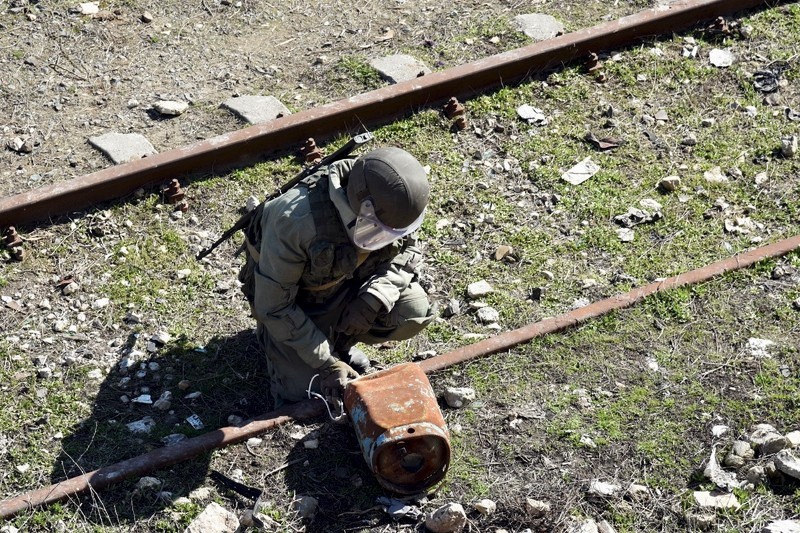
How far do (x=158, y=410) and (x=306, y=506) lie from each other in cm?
113

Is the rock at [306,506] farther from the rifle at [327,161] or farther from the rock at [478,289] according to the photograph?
the rock at [478,289]

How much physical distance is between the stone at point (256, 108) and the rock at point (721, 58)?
3.31 m

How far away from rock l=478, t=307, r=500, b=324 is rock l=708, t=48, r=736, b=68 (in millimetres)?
3346

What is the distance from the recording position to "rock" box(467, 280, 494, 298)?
6660 mm

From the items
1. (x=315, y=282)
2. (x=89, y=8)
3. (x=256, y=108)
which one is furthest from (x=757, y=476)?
(x=89, y=8)

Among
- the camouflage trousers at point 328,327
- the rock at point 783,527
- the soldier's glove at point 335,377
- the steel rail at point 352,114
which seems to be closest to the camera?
the rock at point 783,527

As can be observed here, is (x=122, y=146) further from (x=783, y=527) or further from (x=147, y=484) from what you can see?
(x=783, y=527)

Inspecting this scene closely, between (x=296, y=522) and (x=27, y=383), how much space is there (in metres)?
1.77

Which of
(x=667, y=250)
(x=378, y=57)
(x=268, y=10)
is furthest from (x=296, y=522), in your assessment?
(x=268, y=10)

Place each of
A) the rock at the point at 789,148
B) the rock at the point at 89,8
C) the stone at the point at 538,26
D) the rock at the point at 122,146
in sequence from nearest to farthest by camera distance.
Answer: the rock at the point at 122,146 < the rock at the point at 789,148 < the rock at the point at 89,8 < the stone at the point at 538,26

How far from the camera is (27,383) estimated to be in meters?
5.99

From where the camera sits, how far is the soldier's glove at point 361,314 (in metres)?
5.65

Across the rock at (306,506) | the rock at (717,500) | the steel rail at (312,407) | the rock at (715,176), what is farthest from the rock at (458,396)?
the rock at (715,176)

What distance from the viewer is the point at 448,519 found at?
16.6ft
